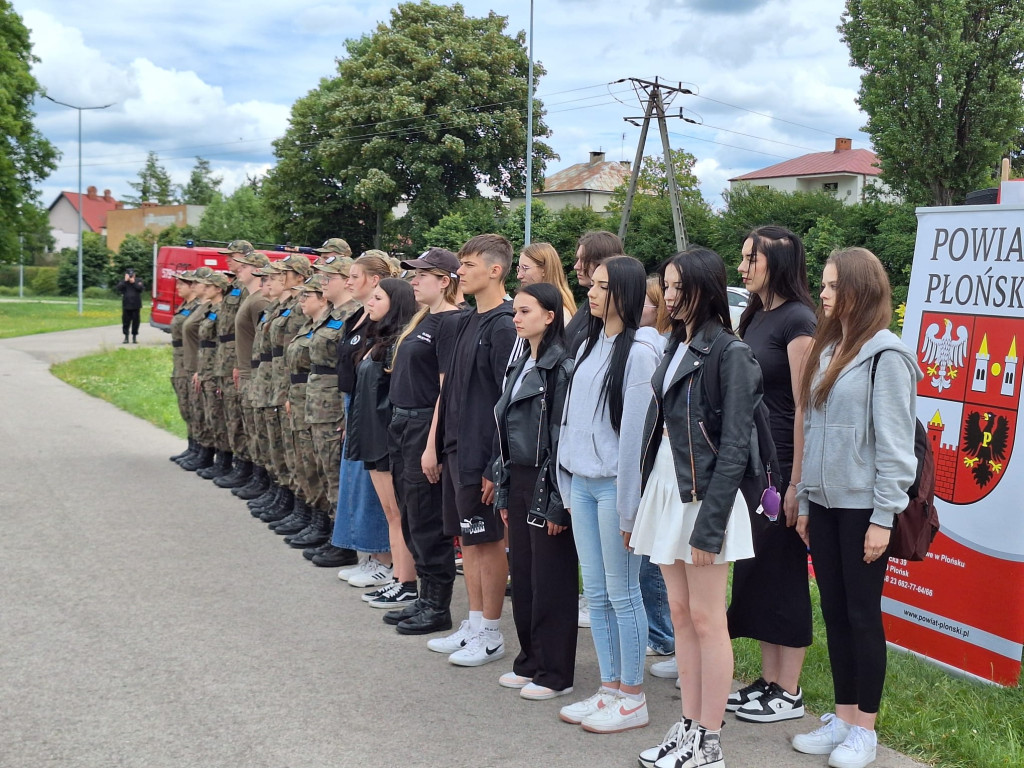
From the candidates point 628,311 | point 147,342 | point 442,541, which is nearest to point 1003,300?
point 628,311

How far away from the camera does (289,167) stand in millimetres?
49438

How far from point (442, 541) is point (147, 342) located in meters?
25.2

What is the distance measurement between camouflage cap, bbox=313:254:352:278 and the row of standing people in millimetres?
1636

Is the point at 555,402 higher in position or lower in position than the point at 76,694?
higher

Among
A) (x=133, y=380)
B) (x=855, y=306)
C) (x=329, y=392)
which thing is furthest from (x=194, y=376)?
(x=133, y=380)

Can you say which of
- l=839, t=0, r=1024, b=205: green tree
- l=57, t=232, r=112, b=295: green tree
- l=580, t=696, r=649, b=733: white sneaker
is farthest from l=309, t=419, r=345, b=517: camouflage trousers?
l=57, t=232, r=112, b=295: green tree

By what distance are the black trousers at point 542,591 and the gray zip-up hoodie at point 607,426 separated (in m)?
0.30

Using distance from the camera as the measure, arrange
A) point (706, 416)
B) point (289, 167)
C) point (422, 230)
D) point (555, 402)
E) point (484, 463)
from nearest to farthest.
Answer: point (706, 416) → point (555, 402) → point (484, 463) → point (422, 230) → point (289, 167)

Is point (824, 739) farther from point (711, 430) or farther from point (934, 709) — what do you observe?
point (711, 430)

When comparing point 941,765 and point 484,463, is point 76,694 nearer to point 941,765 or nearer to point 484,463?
point 484,463

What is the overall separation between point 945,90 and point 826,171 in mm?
42631

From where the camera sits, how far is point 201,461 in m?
11.1

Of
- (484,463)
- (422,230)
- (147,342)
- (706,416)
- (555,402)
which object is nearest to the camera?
(706,416)

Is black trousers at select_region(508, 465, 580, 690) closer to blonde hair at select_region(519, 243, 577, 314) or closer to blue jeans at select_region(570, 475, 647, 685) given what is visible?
blue jeans at select_region(570, 475, 647, 685)
